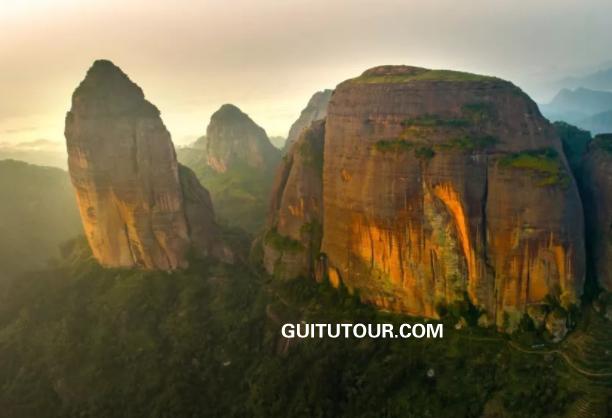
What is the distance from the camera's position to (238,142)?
9162 centimetres

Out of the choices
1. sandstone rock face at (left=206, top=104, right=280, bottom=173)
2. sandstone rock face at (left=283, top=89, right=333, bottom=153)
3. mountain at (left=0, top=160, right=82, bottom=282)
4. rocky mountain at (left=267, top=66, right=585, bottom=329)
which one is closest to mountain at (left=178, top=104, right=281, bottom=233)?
sandstone rock face at (left=206, top=104, right=280, bottom=173)

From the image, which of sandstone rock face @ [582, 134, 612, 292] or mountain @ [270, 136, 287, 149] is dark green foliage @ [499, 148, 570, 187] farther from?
mountain @ [270, 136, 287, 149]

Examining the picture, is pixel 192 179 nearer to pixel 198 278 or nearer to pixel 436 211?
pixel 198 278

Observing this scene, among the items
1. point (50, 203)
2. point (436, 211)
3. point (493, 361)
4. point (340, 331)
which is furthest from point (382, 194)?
point (50, 203)

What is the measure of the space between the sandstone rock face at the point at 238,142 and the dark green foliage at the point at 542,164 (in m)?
63.3

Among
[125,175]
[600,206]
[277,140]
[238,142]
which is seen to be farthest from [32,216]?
[277,140]

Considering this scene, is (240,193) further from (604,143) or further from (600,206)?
(600,206)

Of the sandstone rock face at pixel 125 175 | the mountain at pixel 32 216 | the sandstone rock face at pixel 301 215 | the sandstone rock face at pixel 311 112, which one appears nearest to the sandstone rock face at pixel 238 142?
the sandstone rock face at pixel 311 112

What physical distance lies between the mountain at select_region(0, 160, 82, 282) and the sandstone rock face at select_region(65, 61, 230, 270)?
19152 millimetres

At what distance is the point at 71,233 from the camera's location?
228ft

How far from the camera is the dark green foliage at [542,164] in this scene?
98.7 feet

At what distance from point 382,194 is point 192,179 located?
20428 mm

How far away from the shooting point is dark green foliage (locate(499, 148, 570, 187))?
3008cm

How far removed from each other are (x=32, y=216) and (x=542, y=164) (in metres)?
64.9
